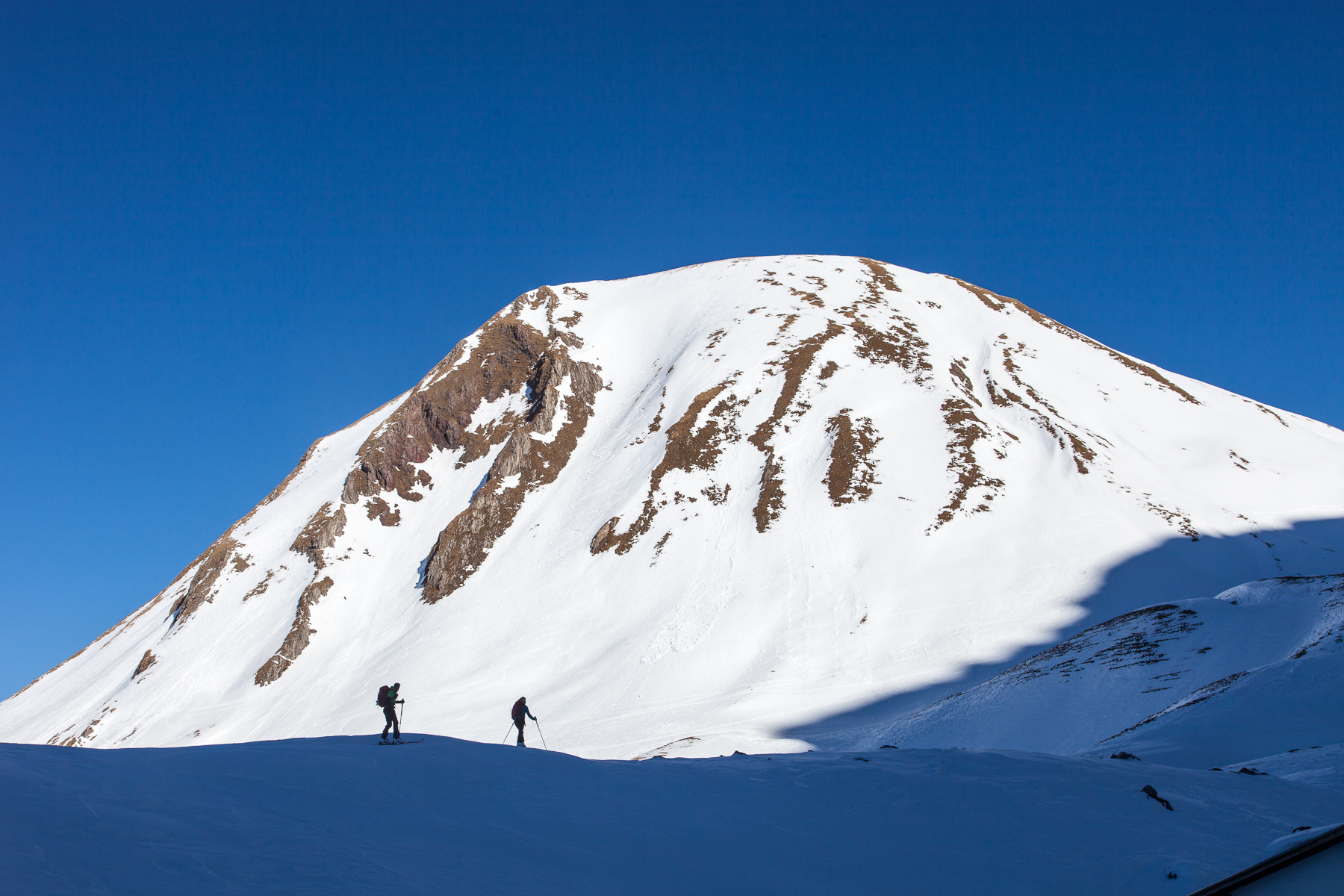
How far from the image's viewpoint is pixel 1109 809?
38.3ft

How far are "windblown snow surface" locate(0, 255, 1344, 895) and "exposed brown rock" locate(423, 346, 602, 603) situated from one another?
0.36 m

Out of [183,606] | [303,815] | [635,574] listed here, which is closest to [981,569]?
Result: [635,574]

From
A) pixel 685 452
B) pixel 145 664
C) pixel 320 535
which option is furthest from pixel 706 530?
pixel 145 664

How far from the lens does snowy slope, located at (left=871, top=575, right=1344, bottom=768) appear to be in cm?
1741

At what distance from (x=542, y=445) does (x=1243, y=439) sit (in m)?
58.0

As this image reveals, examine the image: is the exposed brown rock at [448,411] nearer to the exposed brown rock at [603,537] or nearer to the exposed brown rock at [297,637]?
the exposed brown rock at [297,637]

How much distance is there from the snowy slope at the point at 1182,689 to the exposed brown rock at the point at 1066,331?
44.9m

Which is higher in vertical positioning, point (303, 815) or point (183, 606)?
point (183, 606)

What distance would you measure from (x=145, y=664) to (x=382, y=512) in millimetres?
21383

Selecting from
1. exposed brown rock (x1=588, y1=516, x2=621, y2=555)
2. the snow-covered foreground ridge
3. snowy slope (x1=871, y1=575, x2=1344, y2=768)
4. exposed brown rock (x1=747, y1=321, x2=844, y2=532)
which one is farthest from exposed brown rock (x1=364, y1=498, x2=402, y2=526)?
snowy slope (x1=871, y1=575, x2=1344, y2=768)

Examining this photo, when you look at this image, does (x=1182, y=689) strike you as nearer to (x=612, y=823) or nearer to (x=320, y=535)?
(x=612, y=823)

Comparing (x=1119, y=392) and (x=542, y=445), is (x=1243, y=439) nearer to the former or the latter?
(x=1119, y=392)

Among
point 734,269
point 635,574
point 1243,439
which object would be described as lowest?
point 635,574

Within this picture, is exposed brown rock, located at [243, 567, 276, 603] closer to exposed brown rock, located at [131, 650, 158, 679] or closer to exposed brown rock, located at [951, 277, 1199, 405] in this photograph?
exposed brown rock, located at [131, 650, 158, 679]
